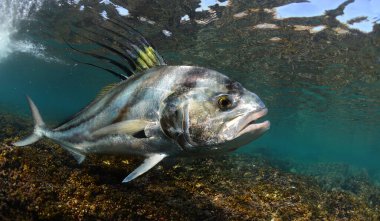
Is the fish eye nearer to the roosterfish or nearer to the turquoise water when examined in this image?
the roosterfish

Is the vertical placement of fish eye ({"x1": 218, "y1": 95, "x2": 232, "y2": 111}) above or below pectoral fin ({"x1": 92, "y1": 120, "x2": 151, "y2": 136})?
above

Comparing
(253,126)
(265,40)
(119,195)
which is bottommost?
(119,195)

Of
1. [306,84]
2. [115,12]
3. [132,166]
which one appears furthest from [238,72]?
[132,166]

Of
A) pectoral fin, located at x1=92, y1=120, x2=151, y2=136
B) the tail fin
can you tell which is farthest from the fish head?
the tail fin

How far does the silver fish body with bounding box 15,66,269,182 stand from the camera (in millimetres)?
2889

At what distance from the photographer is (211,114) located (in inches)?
118

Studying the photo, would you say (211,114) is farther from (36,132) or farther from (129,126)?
(36,132)

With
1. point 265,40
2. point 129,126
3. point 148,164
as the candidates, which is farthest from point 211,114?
point 265,40

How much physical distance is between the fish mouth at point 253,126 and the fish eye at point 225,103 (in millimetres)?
244

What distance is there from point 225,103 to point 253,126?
0.40 meters

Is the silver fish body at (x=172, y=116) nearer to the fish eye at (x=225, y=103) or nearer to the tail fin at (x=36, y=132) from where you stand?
the fish eye at (x=225, y=103)

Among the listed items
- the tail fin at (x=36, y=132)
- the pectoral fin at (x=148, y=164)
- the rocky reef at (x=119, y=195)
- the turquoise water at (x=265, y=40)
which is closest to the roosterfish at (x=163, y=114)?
the pectoral fin at (x=148, y=164)

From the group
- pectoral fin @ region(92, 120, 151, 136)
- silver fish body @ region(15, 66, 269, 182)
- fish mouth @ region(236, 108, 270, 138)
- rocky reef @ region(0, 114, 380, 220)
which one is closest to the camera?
fish mouth @ region(236, 108, 270, 138)

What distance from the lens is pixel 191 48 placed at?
22172mm
